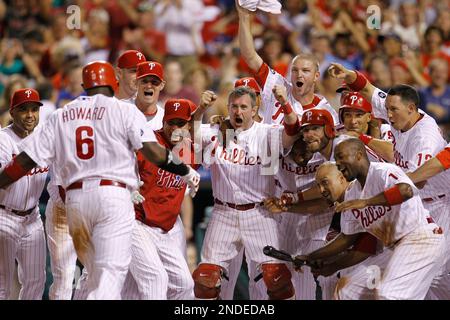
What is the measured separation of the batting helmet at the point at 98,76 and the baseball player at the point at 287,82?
2.04 meters

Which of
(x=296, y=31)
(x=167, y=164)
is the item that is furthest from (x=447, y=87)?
(x=167, y=164)

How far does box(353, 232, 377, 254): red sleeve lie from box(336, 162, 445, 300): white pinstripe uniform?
0.11 meters

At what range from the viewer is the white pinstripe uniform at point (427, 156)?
919 cm

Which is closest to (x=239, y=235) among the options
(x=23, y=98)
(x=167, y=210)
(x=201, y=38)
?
(x=167, y=210)

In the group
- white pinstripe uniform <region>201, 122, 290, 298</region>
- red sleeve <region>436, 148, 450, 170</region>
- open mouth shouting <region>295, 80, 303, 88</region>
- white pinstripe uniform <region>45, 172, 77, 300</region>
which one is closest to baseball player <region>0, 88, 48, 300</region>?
white pinstripe uniform <region>45, 172, 77, 300</region>

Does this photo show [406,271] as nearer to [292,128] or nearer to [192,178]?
[292,128]

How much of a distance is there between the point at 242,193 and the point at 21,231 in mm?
1972

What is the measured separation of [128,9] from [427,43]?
4322 mm

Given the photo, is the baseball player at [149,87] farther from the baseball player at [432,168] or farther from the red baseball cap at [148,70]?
the baseball player at [432,168]

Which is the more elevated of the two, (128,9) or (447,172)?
(128,9)

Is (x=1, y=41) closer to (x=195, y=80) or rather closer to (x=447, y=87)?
(x=195, y=80)

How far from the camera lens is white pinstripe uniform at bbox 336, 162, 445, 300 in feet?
26.5

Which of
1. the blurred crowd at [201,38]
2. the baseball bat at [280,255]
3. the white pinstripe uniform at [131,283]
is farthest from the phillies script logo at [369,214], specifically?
the blurred crowd at [201,38]

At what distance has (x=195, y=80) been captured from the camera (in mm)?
14031
